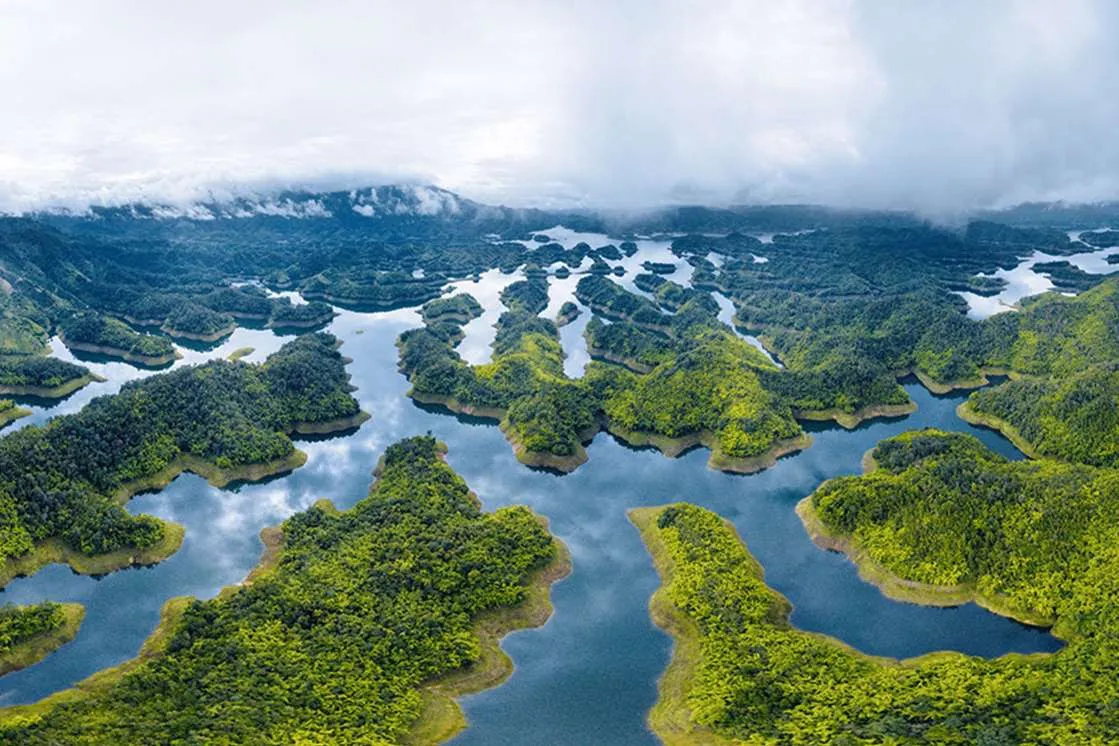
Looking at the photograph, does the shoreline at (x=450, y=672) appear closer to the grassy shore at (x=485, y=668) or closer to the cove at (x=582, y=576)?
the grassy shore at (x=485, y=668)

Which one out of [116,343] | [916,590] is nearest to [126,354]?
[116,343]

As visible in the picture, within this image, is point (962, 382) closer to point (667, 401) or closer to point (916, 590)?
Result: point (667, 401)

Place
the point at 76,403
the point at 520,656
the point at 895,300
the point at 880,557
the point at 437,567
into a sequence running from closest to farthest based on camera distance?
the point at 520,656 < the point at 437,567 < the point at 880,557 < the point at 76,403 < the point at 895,300

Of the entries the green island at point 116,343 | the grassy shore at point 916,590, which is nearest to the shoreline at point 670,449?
the grassy shore at point 916,590

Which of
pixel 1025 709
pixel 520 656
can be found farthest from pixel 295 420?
pixel 1025 709

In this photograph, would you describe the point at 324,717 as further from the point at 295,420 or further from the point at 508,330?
the point at 508,330

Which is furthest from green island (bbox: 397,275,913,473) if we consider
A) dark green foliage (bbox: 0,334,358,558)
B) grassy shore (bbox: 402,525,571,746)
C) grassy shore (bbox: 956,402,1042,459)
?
grassy shore (bbox: 402,525,571,746)
